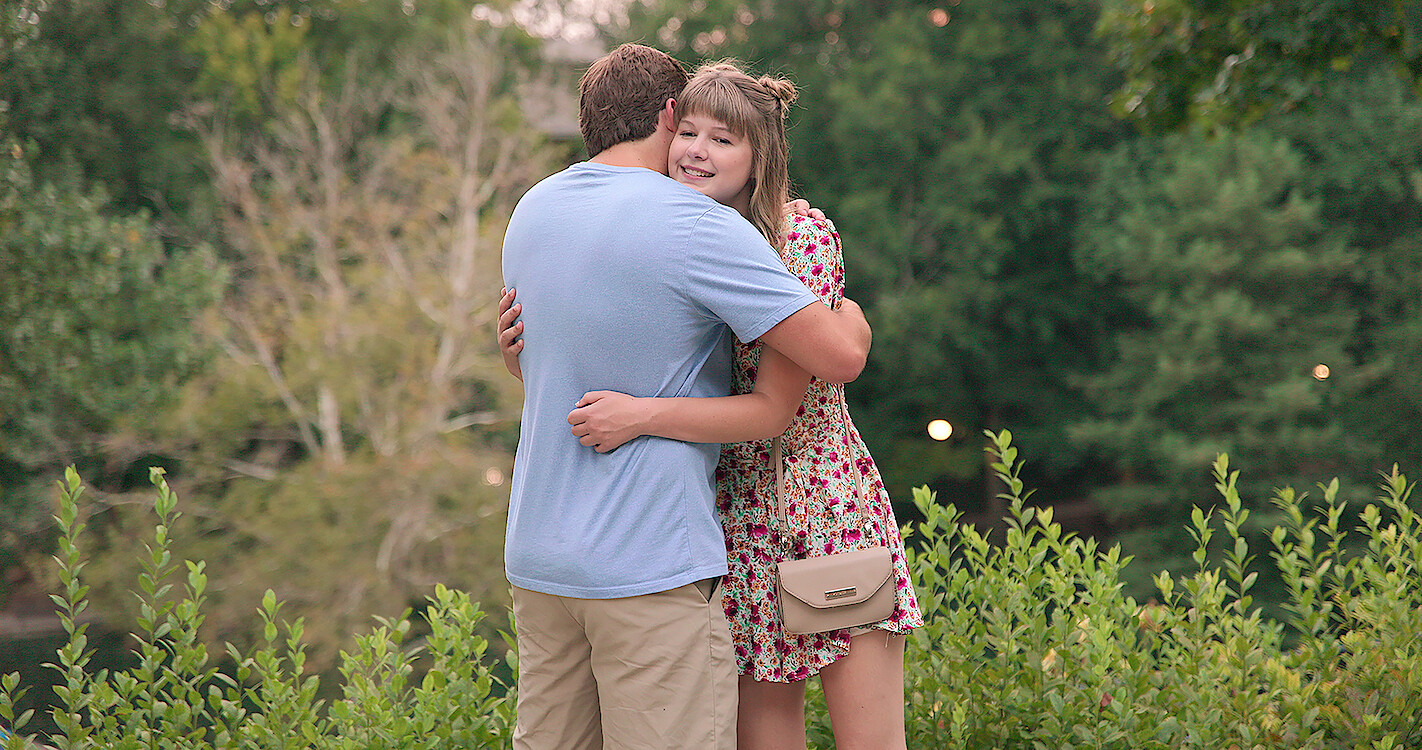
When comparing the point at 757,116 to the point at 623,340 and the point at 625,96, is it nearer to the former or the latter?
the point at 625,96

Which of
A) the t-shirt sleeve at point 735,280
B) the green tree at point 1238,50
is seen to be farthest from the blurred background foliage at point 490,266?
the t-shirt sleeve at point 735,280

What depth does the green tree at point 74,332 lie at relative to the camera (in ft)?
33.1

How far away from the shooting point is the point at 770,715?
Answer: 1896 mm

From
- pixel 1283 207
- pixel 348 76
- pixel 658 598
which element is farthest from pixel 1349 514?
pixel 658 598

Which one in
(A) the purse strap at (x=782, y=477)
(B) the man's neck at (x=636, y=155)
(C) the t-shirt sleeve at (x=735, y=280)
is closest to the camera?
(C) the t-shirt sleeve at (x=735, y=280)

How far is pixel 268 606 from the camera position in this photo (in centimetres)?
229

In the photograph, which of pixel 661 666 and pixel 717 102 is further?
pixel 717 102

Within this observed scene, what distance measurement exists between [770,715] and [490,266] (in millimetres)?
13132

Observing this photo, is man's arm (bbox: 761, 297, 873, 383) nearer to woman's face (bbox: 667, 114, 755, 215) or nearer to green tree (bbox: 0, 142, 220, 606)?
woman's face (bbox: 667, 114, 755, 215)

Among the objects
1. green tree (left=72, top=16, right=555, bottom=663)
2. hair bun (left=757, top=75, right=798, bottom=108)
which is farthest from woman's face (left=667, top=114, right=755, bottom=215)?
green tree (left=72, top=16, right=555, bottom=663)

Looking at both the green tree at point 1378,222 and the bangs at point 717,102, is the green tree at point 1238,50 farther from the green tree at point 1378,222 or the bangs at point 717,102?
the green tree at point 1378,222

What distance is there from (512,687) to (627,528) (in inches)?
36.5

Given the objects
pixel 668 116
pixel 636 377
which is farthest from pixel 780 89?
pixel 636 377

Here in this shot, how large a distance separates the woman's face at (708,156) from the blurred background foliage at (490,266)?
9922mm
